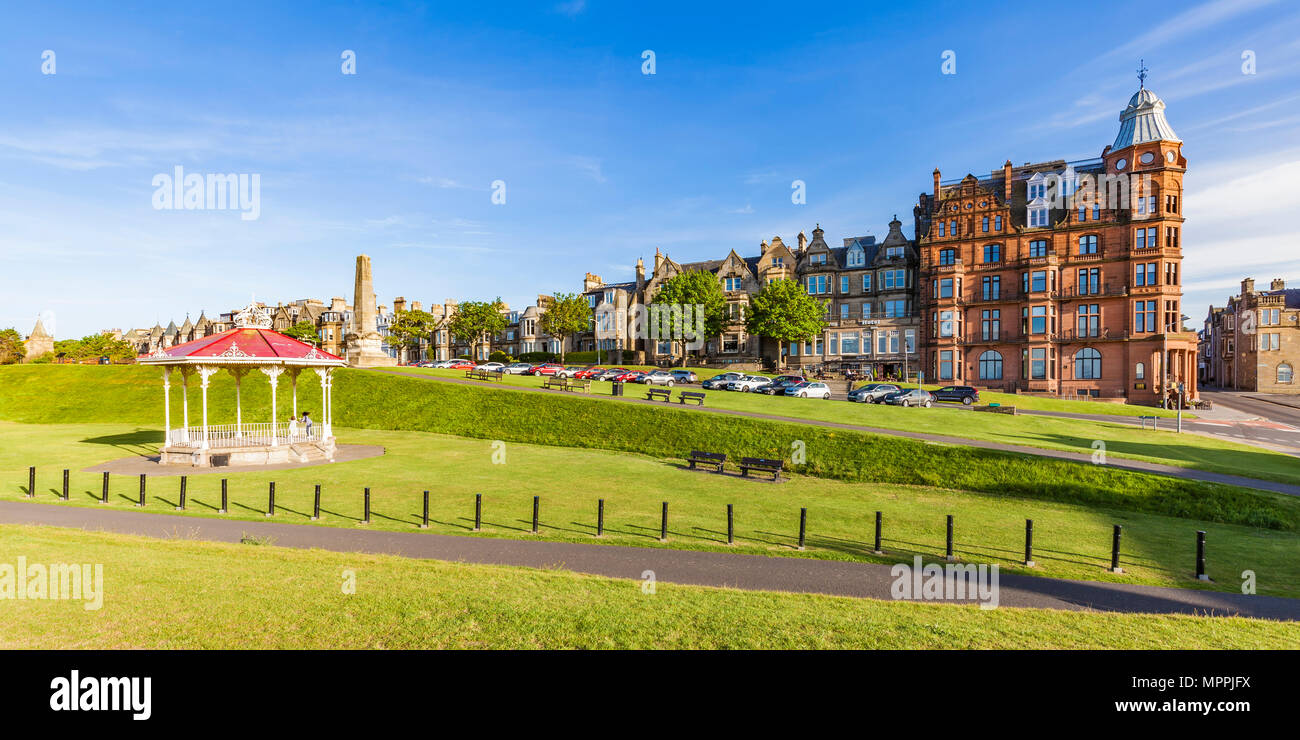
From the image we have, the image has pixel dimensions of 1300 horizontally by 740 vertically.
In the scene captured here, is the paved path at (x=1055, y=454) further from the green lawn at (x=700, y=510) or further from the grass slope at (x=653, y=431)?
the green lawn at (x=700, y=510)

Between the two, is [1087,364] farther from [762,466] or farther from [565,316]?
[565,316]

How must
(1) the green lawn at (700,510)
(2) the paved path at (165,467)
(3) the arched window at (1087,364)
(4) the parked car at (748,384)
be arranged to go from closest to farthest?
(1) the green lawn at (700,510), (2) the paved path at (165,467), (4) the parked car at (748,384), (3) the arched window at (1087,364)

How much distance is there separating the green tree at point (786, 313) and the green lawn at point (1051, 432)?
2338 cm

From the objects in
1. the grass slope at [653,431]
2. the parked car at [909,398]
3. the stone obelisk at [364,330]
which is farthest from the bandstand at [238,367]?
the parked car at [909,398]

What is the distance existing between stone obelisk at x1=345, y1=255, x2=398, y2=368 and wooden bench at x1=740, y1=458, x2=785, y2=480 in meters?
38.7

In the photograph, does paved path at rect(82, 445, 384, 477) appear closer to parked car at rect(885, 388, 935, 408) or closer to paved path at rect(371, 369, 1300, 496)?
paved path at rect(371, 369, 1300, 496)

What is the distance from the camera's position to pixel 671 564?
1272 centimetres

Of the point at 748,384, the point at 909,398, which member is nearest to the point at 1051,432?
the point at 909,398

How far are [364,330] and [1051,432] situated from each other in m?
52.2

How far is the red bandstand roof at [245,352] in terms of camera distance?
24781 millimetres

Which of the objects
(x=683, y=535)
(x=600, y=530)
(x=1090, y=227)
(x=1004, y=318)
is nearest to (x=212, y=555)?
(x=600, y=530)

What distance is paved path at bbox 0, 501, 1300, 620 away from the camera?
11.0 meters

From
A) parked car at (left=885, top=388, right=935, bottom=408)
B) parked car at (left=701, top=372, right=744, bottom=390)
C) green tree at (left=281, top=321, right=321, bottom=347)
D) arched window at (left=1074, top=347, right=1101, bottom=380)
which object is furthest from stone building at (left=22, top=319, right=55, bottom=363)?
arched window at (left=1074, top=347, right=1101, bottom=380)
